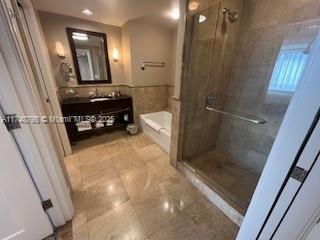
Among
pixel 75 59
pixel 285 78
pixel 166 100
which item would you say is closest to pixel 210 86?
pixel 285 78

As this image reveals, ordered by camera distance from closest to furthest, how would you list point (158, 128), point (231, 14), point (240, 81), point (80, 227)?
point (80, 227) → point (231, 14) → point (240, 81) → point (158, 128)

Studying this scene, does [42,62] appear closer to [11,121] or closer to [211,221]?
[11,121]

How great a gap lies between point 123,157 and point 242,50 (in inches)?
92.2

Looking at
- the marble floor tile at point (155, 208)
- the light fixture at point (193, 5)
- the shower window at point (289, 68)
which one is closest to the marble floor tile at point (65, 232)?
the marble floor tile at point (155, 208)

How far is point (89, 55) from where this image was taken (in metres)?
2.75

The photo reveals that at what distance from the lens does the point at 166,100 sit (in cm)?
346

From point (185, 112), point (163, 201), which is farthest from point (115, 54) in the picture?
point (163, 201)

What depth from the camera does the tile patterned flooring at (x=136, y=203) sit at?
1206 mm

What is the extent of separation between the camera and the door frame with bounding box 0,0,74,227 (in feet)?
2.54

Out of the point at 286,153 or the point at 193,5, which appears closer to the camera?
the point at 286,153

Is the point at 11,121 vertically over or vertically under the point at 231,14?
under

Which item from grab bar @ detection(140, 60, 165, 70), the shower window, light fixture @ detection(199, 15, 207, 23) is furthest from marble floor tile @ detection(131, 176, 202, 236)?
grab bar @ detection(140, 60, 165, 70)

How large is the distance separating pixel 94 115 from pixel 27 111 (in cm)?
181

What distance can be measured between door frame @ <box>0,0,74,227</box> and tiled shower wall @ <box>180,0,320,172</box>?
4.46 feet
